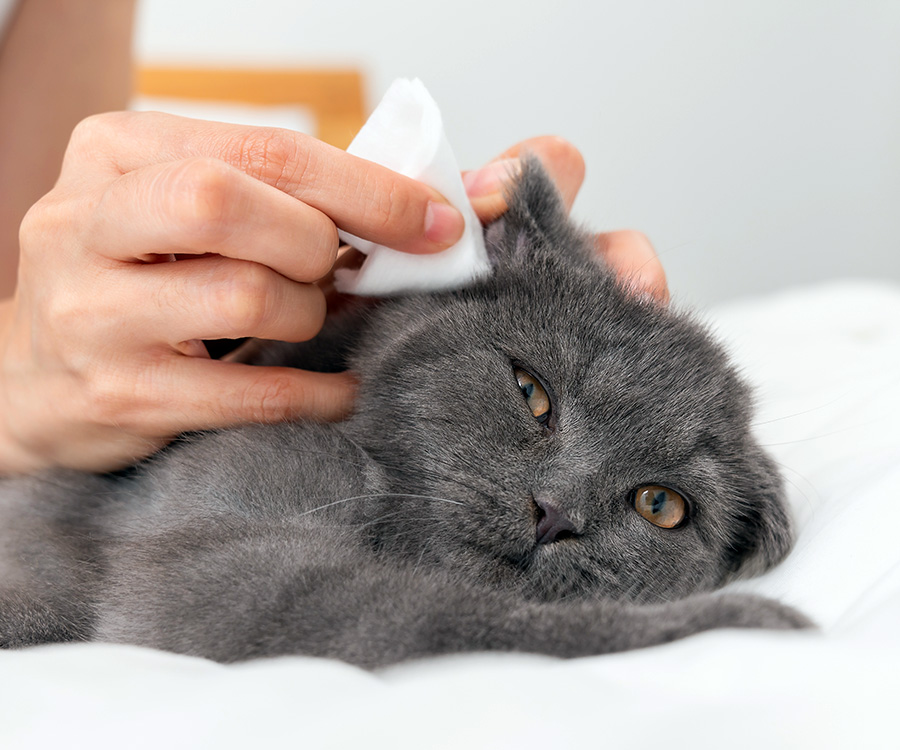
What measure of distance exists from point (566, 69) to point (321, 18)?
1.10m

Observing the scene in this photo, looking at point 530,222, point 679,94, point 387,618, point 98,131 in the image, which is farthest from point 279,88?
point 387,618

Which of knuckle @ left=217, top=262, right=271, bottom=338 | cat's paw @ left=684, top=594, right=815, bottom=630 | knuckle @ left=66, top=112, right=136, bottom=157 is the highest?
knuckle @ left=66, top=112, right=136, bottom=157

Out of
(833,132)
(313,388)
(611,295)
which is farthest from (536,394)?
(833,132)

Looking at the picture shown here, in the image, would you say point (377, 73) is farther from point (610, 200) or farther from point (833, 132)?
point (833, 132)

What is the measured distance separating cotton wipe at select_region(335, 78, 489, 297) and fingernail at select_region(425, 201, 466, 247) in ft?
0.09

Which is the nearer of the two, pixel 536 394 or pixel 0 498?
pixel 536 394

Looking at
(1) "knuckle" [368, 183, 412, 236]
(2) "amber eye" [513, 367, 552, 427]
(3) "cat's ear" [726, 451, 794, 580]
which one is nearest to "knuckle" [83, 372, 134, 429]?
(1) "knuckle" [368, 183, 412, 236]

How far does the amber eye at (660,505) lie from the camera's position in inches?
39.5

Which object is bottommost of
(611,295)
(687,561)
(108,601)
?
(108,601)

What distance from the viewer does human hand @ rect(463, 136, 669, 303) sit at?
122cm

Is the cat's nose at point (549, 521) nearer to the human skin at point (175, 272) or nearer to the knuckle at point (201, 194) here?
the human skin at point (175, 272)

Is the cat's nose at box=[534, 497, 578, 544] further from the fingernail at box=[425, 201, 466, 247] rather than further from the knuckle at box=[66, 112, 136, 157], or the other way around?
the knuckle at box=[66, 112, 136, 157]

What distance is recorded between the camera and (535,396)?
1.01 meters

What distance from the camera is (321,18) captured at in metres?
3.34
